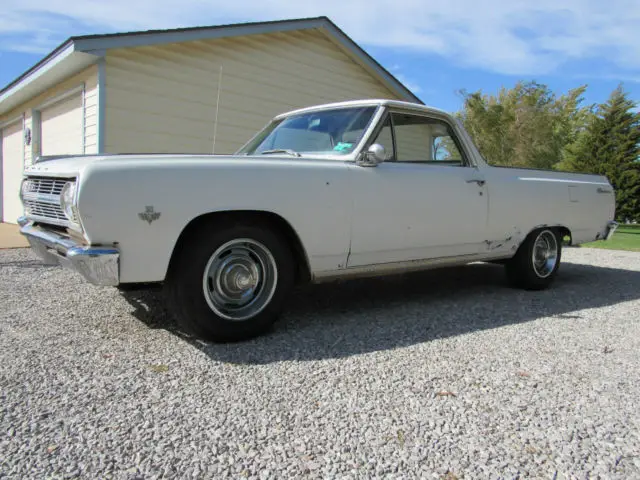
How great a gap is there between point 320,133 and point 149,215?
1.82 metres

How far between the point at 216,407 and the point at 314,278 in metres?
1.41

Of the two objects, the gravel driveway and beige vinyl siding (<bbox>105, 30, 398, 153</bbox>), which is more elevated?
beige vinyl siding (<bbox>105, 30, 398, 153</bbox>)

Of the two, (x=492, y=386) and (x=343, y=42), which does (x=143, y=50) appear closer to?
(x=343, y=42)

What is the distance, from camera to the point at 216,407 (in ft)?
7.70

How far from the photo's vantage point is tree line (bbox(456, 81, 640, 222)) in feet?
70.3

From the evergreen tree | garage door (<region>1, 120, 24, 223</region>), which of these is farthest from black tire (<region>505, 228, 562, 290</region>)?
the evergreen tree

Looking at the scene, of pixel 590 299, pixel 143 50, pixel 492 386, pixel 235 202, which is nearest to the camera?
pixel 492 386

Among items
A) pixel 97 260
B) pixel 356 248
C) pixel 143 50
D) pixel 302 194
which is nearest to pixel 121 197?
pixel 97 260

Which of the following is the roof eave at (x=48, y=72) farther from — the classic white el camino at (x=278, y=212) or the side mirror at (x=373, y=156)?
the side mirror at (x=373, y=156)

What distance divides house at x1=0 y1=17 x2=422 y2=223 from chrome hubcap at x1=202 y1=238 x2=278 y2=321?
4.63 metres

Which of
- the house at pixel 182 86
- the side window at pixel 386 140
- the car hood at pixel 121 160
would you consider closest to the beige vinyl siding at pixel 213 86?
the house at pixel 182 86

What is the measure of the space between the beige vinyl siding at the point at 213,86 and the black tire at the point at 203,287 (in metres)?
5.51

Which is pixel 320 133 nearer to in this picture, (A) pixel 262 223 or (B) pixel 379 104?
(B) pixel 379 104

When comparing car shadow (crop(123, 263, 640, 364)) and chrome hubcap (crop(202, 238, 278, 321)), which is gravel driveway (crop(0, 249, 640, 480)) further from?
chrome hubcap (crop(202, 238, 278, 321))
